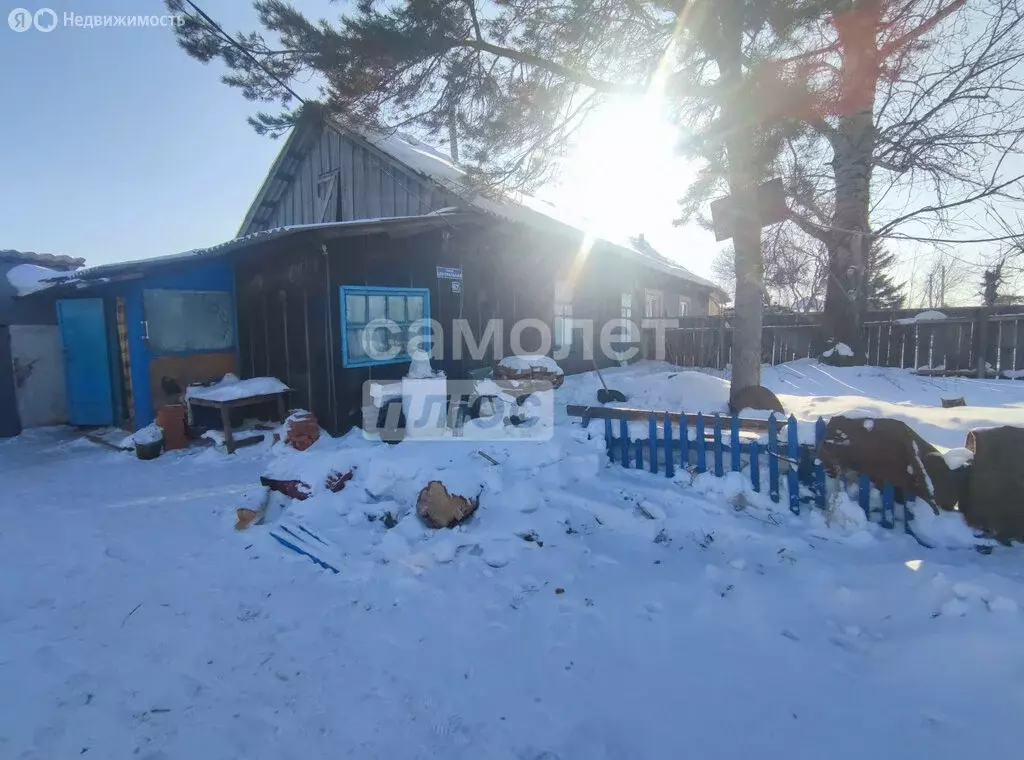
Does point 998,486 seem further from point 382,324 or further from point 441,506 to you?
point 382,324

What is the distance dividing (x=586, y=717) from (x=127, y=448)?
25.3ft

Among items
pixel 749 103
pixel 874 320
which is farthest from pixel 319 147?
pixel 874 320

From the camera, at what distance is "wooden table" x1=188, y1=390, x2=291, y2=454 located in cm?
680

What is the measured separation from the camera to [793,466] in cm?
425

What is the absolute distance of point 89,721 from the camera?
2395 millimetres

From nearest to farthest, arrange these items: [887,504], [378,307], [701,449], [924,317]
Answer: [887,504] → [701,449] → [378,307] → [924,317]

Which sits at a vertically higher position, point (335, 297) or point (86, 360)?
point (335, 297)

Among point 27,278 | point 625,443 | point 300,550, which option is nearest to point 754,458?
point 625,443

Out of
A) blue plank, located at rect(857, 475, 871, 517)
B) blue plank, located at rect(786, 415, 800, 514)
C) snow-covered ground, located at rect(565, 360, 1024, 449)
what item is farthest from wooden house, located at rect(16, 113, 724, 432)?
blue plank, located at rect(857, 475, 871, 517)

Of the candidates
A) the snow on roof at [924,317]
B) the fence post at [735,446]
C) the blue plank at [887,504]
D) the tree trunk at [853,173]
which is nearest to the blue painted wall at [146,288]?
the fence post at [735,446]

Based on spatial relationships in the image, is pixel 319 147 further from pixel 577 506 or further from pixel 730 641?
pixel 730 641

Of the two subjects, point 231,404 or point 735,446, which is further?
point 231,404

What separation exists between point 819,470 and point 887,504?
505 mm

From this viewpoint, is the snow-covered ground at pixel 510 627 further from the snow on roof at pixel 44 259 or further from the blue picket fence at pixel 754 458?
the snow on roof at pixel 44 259
